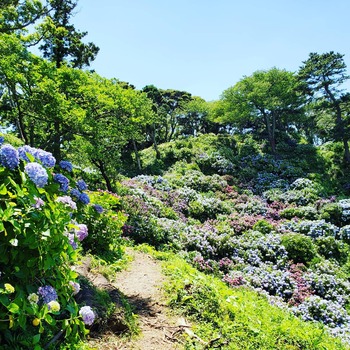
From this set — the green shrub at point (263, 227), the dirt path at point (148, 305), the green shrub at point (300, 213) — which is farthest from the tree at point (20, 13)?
the green shrub at point (300, 213)

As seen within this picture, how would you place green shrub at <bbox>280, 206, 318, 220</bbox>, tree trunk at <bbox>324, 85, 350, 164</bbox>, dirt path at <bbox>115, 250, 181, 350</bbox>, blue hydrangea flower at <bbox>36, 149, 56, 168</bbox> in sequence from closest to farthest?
blue hydrangea flower at <bbox>36, 149, 56, 168</bbox> → dirt path at <bbox>115, 250, 181, 350</bbox> → green shrub at <bbox>280, 206, 318, 220</bbox> → tree trunk at <bbox>324, 85, 350, 164</bbox>

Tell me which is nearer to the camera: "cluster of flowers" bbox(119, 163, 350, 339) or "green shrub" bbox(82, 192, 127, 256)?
"green shrub" bbox(82, 192, 127, 256)

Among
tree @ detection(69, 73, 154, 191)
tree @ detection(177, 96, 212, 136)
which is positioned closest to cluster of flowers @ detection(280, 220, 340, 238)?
tree @ detection(69, 73, 154, 191)

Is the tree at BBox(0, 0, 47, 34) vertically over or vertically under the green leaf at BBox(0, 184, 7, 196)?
over

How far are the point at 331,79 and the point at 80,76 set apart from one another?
71.9 feet

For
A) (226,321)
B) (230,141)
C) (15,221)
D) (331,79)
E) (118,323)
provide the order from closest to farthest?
(15,221)
(118,323)
(226,321)
(331,79)
(230,141)

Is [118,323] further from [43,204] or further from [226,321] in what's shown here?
[43,204]

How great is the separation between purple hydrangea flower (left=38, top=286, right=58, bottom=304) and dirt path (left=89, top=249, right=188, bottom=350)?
1.54m

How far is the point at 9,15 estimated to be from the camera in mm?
11289

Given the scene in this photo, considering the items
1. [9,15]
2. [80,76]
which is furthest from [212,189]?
[9,15]

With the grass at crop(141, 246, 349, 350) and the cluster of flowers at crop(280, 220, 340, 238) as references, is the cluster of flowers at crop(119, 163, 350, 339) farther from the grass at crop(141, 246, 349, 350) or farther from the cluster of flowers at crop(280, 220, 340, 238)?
the grass at crop(141, 246, 349, 350)

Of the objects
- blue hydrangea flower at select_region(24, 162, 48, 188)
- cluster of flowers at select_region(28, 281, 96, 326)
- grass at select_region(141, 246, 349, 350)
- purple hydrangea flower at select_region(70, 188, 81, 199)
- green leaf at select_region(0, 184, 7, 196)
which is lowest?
grass at select_region(141, 246, 349, 350)

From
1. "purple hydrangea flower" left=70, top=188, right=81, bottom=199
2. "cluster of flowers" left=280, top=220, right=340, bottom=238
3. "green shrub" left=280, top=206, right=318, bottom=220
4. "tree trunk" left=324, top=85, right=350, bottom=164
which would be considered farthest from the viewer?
"tree trunk" left=324, top=85, right=350, bottom=164

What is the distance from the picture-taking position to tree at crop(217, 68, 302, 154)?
2838 cm
